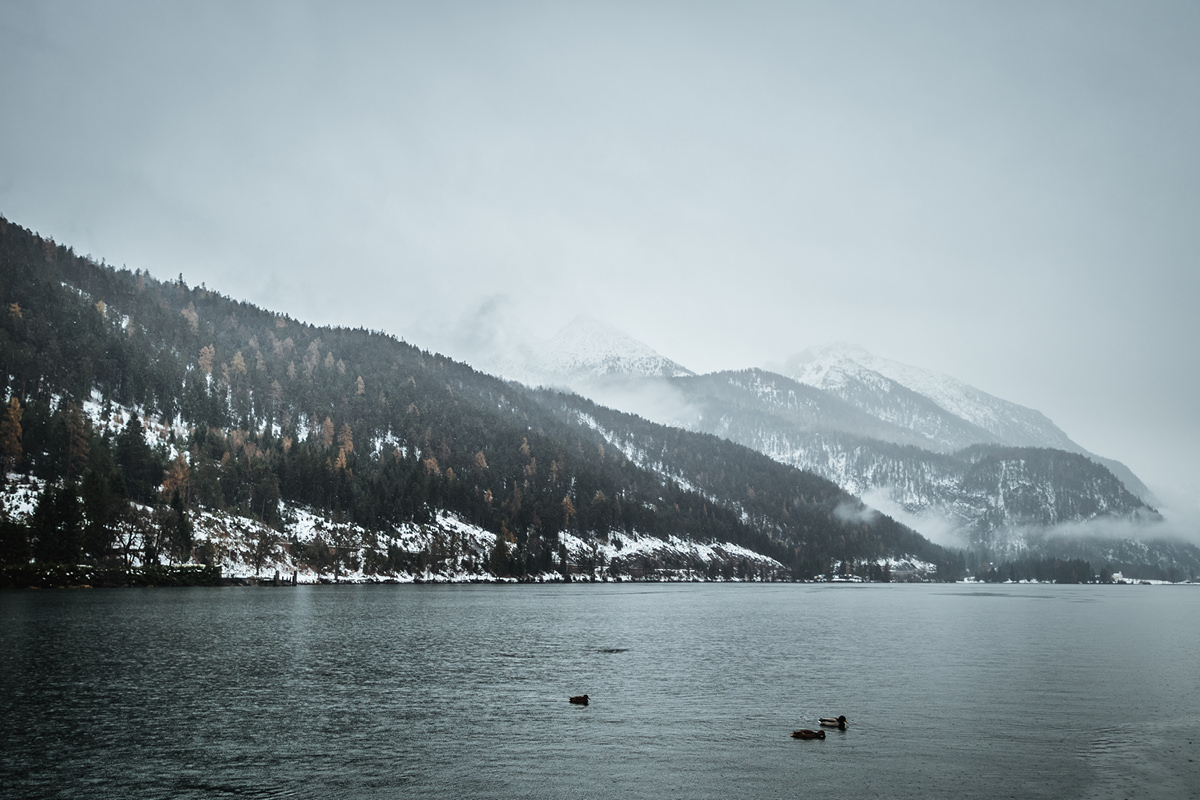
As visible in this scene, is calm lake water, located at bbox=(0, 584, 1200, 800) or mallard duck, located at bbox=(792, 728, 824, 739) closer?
calm lake water, located at bbox=(0, 584, 1200, 800)

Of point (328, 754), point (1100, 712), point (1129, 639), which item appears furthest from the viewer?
point (1129, 639)

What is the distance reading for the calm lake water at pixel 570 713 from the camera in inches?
1340

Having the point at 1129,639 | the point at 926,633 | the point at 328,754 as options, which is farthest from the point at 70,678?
the point at 1129,639

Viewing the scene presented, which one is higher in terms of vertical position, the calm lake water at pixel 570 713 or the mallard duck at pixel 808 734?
the mallard duck at pixel 808 734

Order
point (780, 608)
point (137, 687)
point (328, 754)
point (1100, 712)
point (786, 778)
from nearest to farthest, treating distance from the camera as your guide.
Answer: point (786, 778)
point (328, 754)
point (1100, 712)
point (137, 687)
point (780, 608)

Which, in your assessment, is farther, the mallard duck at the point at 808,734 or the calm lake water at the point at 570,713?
the mallard duck at the point at 808,734

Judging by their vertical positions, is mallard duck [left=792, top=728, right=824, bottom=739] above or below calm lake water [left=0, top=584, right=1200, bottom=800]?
above

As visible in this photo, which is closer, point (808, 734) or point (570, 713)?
point (808, 734)

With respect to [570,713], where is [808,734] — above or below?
above

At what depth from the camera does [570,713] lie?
1906 inches

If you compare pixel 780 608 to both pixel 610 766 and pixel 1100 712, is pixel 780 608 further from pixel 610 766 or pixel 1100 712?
pixel 610 766

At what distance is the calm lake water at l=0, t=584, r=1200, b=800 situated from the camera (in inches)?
1340

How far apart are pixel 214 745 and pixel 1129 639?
107020 mm

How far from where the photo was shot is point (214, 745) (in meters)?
39.5
